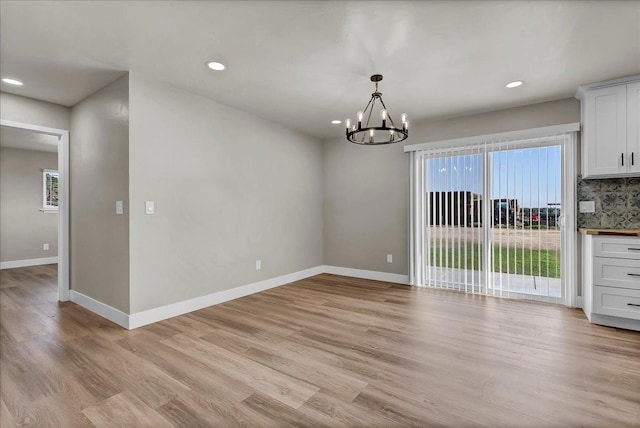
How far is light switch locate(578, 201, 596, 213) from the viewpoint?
11.4 ft

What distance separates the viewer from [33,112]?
11.9 ft

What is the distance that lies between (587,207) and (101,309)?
5.60 m

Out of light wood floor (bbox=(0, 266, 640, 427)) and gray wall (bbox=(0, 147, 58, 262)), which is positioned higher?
gray wall (bbox=(0, 147, 58, 262))

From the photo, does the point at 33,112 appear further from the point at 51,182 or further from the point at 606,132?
the point at 606,132

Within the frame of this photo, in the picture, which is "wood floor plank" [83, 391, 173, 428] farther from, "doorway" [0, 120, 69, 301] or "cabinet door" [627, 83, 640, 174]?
"cabinet door" [627, 83, 640, 174]

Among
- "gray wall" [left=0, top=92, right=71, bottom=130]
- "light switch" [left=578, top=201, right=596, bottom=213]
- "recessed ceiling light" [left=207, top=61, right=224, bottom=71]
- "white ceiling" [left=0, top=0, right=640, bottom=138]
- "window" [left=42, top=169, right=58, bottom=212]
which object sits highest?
"recessed ceiling light" [left=207, top=61, right=224, bottom=71]

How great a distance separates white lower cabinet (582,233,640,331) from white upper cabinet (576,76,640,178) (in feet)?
2.49

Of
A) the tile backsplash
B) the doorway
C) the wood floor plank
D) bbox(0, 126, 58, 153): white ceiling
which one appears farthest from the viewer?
bbox(0, 126, 58, 153): white ceiling

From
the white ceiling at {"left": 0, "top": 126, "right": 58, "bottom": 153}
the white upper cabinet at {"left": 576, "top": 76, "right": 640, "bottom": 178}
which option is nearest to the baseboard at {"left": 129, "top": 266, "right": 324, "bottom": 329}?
the white ceiling at {"left": 0, "top": 126, "right": 58, "bottom": 153}

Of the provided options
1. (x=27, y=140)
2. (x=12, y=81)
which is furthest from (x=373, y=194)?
(x=27, y=140)

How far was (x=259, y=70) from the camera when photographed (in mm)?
2906

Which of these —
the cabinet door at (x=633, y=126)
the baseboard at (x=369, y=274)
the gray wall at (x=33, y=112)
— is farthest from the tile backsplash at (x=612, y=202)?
the gray wall at (x=33, y=112)

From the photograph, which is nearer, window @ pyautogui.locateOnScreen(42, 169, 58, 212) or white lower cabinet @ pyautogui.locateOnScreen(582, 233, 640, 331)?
white lower cabinet @ pyautogui.locateOnScreen(582, 233, 640, 331)

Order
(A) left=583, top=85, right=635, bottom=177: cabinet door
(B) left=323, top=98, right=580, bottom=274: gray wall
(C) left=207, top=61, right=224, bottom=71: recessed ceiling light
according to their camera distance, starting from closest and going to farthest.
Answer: (C) left=207, top=61, right=224, bottom=71: recessed ceiling light, (A) left=583, top=85, right=635, bottom=177: cabinet door, (B) left=323, top=98, right=580, bottom=274: gray wall
